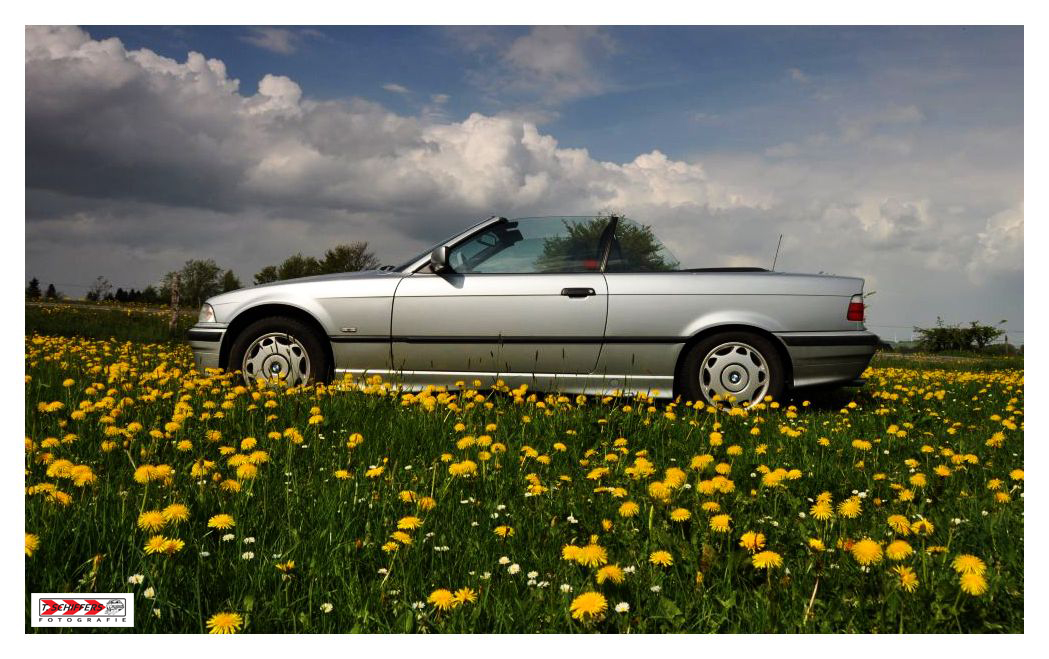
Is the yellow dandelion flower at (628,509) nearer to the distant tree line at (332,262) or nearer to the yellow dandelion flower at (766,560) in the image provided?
the yellow dandelion flower at (766,560)

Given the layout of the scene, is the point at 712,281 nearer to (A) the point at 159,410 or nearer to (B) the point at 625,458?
(B) the point at 625,458

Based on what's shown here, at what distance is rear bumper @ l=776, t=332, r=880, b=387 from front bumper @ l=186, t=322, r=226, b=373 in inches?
160

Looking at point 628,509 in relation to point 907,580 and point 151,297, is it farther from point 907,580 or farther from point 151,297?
point 151,297

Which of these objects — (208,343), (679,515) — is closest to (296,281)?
(208,343)

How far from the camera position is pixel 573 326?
5.12 metres

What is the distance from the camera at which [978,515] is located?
271 cm

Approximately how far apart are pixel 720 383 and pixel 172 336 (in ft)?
35.7

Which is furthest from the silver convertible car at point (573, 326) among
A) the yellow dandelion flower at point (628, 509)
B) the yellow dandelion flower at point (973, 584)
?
the yellow dandelion flower at point (973, 584)

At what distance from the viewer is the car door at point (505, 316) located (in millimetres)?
5129

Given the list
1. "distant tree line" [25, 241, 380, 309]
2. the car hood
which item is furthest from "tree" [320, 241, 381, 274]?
the car hood

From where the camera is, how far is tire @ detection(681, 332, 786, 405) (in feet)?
16.9

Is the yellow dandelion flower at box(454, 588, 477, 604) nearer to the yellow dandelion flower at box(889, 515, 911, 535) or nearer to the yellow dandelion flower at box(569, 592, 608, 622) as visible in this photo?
the yellow dandelion flower at box(569, 592, 608, 622)
